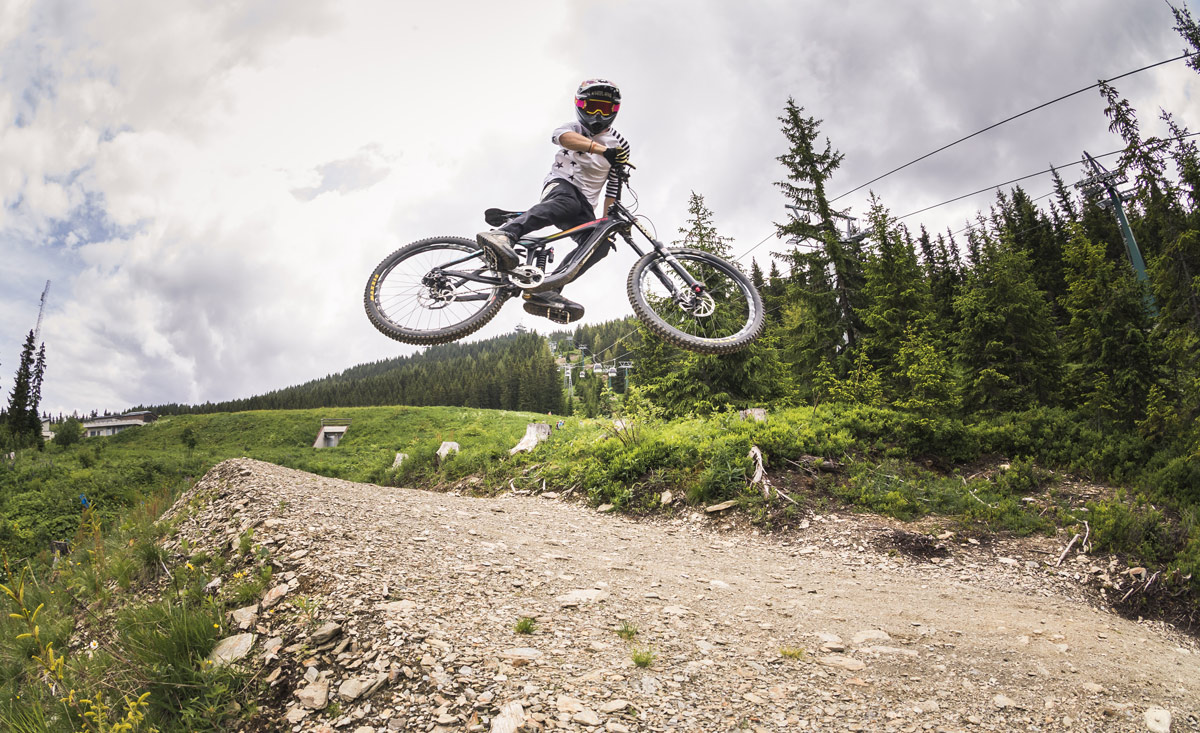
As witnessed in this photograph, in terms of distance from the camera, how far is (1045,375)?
20.3 m

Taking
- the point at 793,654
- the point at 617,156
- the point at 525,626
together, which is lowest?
the point at 793,654

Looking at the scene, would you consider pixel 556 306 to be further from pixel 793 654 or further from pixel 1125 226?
pixel 1125 226

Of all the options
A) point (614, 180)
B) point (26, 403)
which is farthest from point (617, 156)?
point (26, 403)

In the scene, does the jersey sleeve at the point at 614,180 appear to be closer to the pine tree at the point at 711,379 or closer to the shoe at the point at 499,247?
the shoe at the point at 499,247

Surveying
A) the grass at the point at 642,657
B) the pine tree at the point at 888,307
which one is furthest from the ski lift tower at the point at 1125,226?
the grass at the point at 642,657

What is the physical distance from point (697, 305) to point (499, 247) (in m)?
2.11

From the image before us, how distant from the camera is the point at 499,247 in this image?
481cm

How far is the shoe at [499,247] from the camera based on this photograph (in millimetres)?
4831

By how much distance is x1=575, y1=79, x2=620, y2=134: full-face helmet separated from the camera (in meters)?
4.49

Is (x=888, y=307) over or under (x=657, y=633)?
over

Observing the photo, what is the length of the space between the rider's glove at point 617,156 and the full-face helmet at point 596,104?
0.23 metres

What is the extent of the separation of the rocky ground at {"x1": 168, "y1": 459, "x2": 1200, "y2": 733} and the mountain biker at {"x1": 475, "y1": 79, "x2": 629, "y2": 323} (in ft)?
9.76

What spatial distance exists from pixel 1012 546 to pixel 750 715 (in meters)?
7.56

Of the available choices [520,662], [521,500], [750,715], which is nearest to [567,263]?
[520,662]
